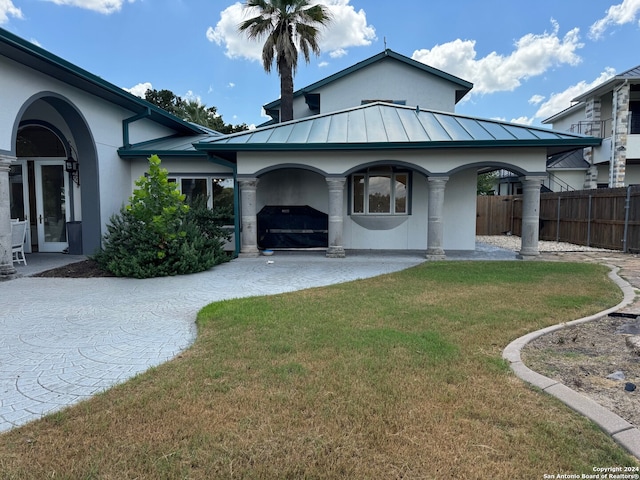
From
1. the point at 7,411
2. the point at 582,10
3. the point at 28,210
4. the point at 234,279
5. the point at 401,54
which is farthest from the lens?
the point at 582,10

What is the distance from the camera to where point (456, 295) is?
20.9 feet

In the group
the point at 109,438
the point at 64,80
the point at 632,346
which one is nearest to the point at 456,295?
the point at 632,346

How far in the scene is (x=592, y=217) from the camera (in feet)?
46.7

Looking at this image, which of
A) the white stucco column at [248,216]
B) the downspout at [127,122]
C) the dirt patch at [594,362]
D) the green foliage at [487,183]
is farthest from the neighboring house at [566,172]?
the dirt patch at [594,362]

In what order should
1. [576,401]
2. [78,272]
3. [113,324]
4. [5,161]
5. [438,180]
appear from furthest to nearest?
[438,180], [78,272], [5,161], [113,324], [576,401]

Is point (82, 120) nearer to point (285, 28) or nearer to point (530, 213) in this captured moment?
point (285, 28)

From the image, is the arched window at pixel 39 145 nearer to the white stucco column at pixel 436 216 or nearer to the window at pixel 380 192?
the window at pixel 380 192

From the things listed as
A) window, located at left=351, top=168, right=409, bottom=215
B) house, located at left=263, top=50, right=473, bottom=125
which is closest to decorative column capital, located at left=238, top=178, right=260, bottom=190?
window, located at left=351, top=168, right=409, bottom=215

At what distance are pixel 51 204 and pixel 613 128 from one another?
78.8ft

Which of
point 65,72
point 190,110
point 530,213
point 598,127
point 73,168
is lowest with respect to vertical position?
point 530,213

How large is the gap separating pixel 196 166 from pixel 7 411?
1009 cm

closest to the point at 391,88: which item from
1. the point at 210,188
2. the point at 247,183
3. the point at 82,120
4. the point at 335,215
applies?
the point at 335,215

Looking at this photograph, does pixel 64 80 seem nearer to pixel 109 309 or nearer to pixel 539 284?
pixel 109 309

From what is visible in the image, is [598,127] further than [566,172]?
No
